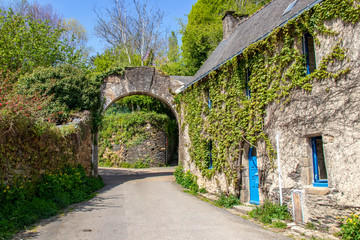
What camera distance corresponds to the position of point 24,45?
1525cm

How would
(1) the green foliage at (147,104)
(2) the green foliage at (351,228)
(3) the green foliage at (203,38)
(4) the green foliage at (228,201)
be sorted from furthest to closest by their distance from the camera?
(1) the green foliage at (147,104)
(3) the green foliage at (203,38)
(4) the green foliage at (228,201)
(2) the green foliage at (351,228)

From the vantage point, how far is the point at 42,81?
37.9 feet

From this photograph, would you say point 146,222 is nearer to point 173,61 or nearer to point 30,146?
point 30,146

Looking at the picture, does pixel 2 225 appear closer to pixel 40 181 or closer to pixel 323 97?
pixel 40 181

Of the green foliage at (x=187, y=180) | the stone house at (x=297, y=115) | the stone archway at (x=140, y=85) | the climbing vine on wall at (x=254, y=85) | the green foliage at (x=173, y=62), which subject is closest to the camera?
the stone house at (x=297, y=115)

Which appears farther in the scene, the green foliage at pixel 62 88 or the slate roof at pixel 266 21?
the green foliage at pixel 62 88

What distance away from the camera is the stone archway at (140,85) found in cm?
1430

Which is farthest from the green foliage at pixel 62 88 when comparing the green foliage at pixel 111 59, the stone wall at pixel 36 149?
the green foliage at pixel 111 59

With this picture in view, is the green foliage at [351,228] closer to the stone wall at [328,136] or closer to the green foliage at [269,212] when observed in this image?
the stone wall at [328,136]

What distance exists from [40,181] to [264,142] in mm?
6023

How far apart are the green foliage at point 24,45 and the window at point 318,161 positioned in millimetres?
13536

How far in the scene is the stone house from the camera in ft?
18.2

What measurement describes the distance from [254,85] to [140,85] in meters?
7.73

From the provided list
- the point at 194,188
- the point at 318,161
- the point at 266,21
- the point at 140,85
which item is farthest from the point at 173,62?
the point at 318,161
